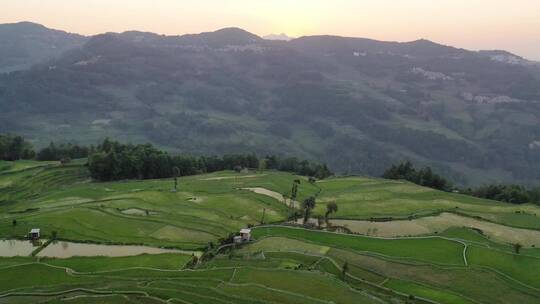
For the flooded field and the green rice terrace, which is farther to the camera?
the flooded field

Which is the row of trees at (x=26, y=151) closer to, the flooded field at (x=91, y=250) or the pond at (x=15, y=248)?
the pond at (x=15, y=248)

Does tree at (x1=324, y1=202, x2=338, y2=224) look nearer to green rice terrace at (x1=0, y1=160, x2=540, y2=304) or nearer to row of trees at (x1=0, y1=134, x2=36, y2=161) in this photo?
green rice terrace at (x1=0, y1=160, x2=540, y2=304)

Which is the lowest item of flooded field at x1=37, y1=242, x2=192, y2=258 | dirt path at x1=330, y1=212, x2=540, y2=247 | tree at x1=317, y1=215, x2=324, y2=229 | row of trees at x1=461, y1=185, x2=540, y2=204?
row of trees at x1=461, y1=185, x2=540, y2=204

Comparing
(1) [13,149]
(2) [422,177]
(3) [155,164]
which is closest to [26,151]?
(1) [13,149]

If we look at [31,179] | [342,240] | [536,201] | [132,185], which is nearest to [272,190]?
[132,185]

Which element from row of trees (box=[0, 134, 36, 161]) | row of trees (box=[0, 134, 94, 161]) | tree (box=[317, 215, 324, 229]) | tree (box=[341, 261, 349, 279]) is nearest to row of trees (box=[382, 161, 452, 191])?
tree (box=[317, 215, 324, 229])

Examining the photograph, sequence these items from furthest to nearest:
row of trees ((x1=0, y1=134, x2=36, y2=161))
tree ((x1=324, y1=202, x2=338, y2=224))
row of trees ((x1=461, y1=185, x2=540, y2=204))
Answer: row of trees ((x1=0, y1=134, x2=36, y2=161)), row of trees ((x1=461, y1=185, x2=540, y2=204)), tree ((x1=324, y1=202, x2=338, y2=224))

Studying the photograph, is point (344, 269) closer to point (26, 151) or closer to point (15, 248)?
point (15, 248)
